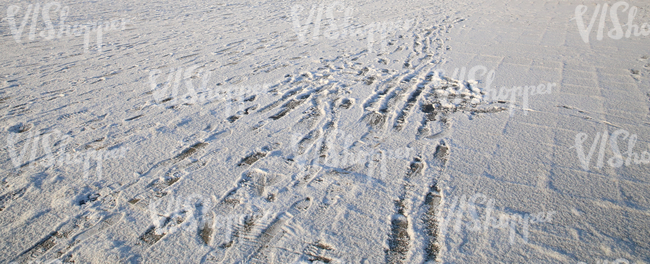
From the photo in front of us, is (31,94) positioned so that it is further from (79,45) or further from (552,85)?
(552,85)

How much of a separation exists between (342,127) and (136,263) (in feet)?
6.46

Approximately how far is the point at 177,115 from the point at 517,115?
3.37 metres

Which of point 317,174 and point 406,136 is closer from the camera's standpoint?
point 317,174

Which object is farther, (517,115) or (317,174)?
(517,115)

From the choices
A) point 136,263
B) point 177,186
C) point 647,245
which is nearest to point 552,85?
point 647,245

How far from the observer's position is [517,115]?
347 cm

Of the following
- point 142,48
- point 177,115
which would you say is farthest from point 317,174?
point 142,48

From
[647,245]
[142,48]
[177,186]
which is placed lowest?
[647,245]

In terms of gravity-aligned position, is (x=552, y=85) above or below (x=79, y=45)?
below

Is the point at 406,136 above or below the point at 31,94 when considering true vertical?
below

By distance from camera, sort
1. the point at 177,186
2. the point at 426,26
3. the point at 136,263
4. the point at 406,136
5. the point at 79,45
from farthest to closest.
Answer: the point at 426,26, the point at 79,45, the point at 406,136, the point at 177,186, the point at 136,263

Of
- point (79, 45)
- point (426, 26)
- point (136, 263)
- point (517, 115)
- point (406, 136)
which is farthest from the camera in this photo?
point (426, 26)

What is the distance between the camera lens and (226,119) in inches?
138

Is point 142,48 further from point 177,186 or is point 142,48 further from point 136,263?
point 136,263
